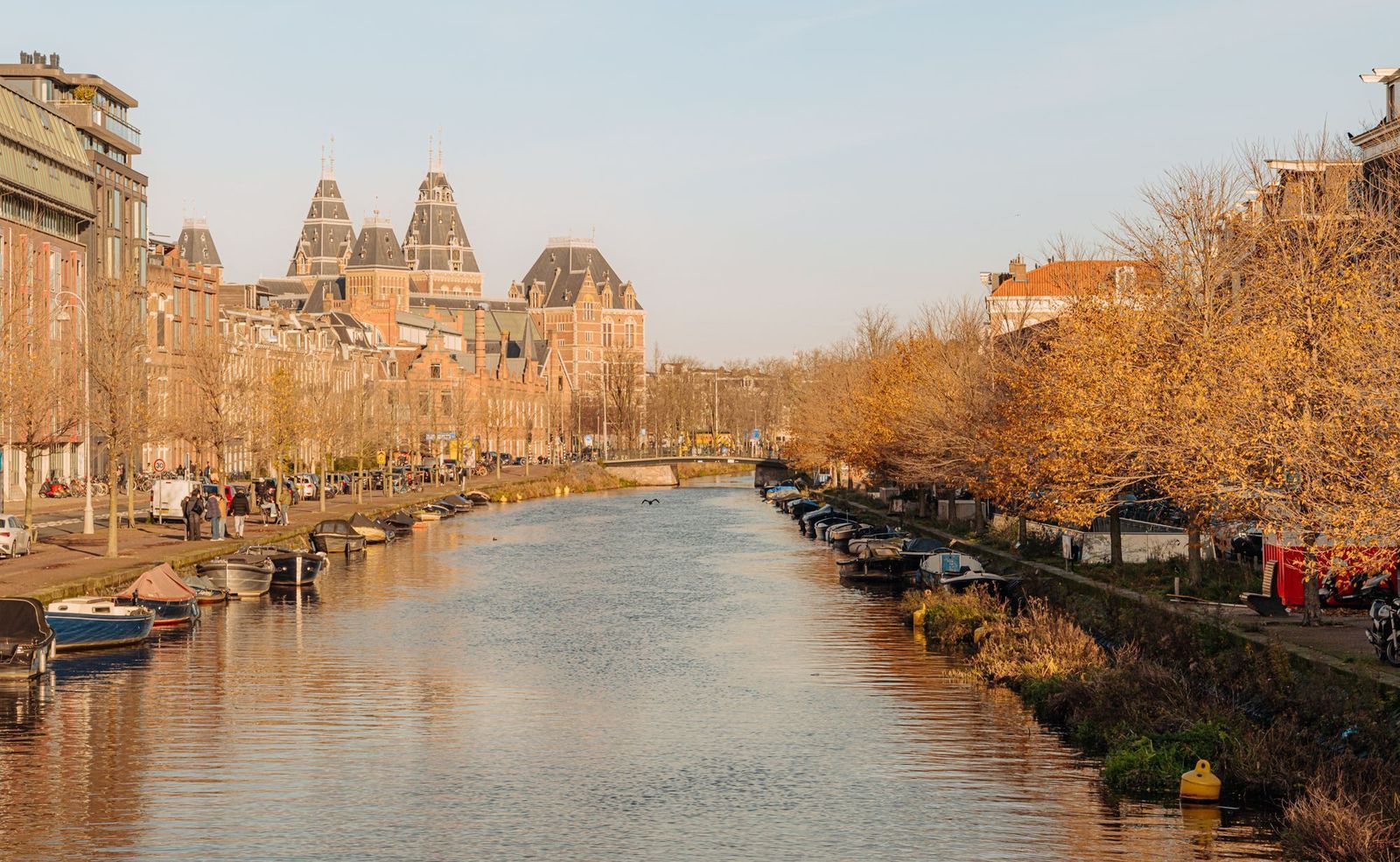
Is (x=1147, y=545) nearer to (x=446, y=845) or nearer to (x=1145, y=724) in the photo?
(x=1145, y=724)

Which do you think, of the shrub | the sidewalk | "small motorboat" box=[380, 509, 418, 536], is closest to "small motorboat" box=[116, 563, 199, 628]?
the sidewalk

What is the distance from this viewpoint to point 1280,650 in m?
30.4

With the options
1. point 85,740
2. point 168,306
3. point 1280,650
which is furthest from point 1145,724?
point 168,306

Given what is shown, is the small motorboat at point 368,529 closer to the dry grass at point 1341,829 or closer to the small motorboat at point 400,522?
the small motorboat at point 400,522

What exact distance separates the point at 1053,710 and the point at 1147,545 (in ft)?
60.6

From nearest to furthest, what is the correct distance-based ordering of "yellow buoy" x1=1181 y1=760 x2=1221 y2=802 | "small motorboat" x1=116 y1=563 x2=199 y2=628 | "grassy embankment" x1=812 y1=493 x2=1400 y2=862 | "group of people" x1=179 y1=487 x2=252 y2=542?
"grassy embankment" x1=812 y1=493 x2=1400 y2=862
"yellow buoy" x1=1181 y1=760 x2=1221 y2=802
"small motorboat" x1=116 y1=563 x2=199 y2=628
"group of people" x1=179 y1=487 x2=252 y2=542

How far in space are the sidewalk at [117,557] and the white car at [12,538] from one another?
0.44 metres

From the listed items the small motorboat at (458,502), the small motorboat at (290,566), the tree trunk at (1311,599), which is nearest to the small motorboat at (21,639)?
the small motorboat at (290,566)

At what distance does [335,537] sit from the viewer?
7700cm

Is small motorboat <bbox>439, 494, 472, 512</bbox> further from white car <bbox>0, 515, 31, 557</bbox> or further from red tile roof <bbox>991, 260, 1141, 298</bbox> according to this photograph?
white car <bbox>0, 515, 31, 557</bbox>

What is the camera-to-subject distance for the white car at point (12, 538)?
55469mm

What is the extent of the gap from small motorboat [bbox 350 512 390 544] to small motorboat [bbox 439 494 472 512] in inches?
1096

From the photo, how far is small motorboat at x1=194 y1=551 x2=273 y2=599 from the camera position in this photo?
5656 cm

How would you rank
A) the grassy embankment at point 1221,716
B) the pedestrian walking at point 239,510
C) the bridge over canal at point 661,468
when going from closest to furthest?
1. the grassy embankment at point 1221,716
2. the pedestrian walking at point 239,510
3. the bridge over canal at point 661,468
